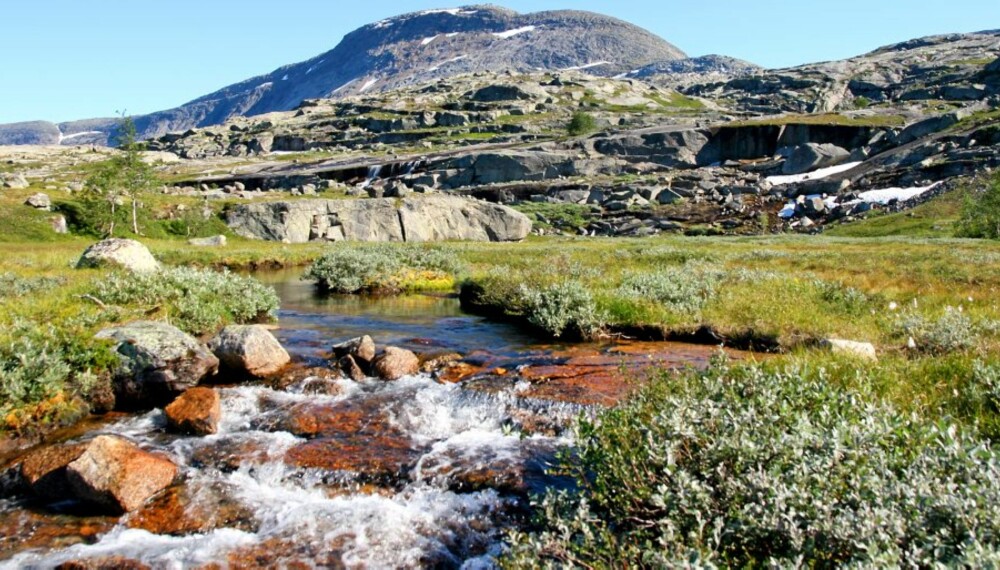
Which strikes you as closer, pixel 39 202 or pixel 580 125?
pixel 39 202

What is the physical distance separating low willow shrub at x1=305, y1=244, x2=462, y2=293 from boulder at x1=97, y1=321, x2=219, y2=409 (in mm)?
13984

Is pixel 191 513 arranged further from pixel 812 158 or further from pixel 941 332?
pixel 812 158

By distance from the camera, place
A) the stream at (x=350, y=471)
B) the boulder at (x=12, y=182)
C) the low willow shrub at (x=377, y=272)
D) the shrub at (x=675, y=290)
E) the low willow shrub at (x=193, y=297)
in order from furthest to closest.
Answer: the boulder at (x=12, y=182) → the low willow shrub at (x=377, y=272) → the shrub at (x=675, y=290) → the low willow shrub at (x=193, y=297) → the stream at (x=350, y=471)

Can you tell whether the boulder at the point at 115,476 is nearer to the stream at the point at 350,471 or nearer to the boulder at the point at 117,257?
the stream at the point at 350,471

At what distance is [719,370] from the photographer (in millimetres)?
6543

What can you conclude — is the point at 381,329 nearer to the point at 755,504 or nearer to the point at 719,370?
the point at 719,370

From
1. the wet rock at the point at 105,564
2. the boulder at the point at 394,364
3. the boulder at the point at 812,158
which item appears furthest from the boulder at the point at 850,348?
the boulder at the point at 812,158

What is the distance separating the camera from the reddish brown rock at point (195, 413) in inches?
344

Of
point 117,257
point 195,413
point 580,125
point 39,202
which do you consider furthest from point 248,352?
point 580,125

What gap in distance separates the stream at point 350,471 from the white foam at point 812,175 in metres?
90.7

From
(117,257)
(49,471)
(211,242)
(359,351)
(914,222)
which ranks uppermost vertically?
(117,257)

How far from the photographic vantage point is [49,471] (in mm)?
7039

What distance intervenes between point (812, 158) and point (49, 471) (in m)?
109

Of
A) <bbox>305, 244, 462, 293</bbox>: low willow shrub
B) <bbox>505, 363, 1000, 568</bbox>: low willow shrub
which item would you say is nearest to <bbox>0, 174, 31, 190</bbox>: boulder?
<bbox>305, 244, 462, 293</bbox>: low willow shrub
